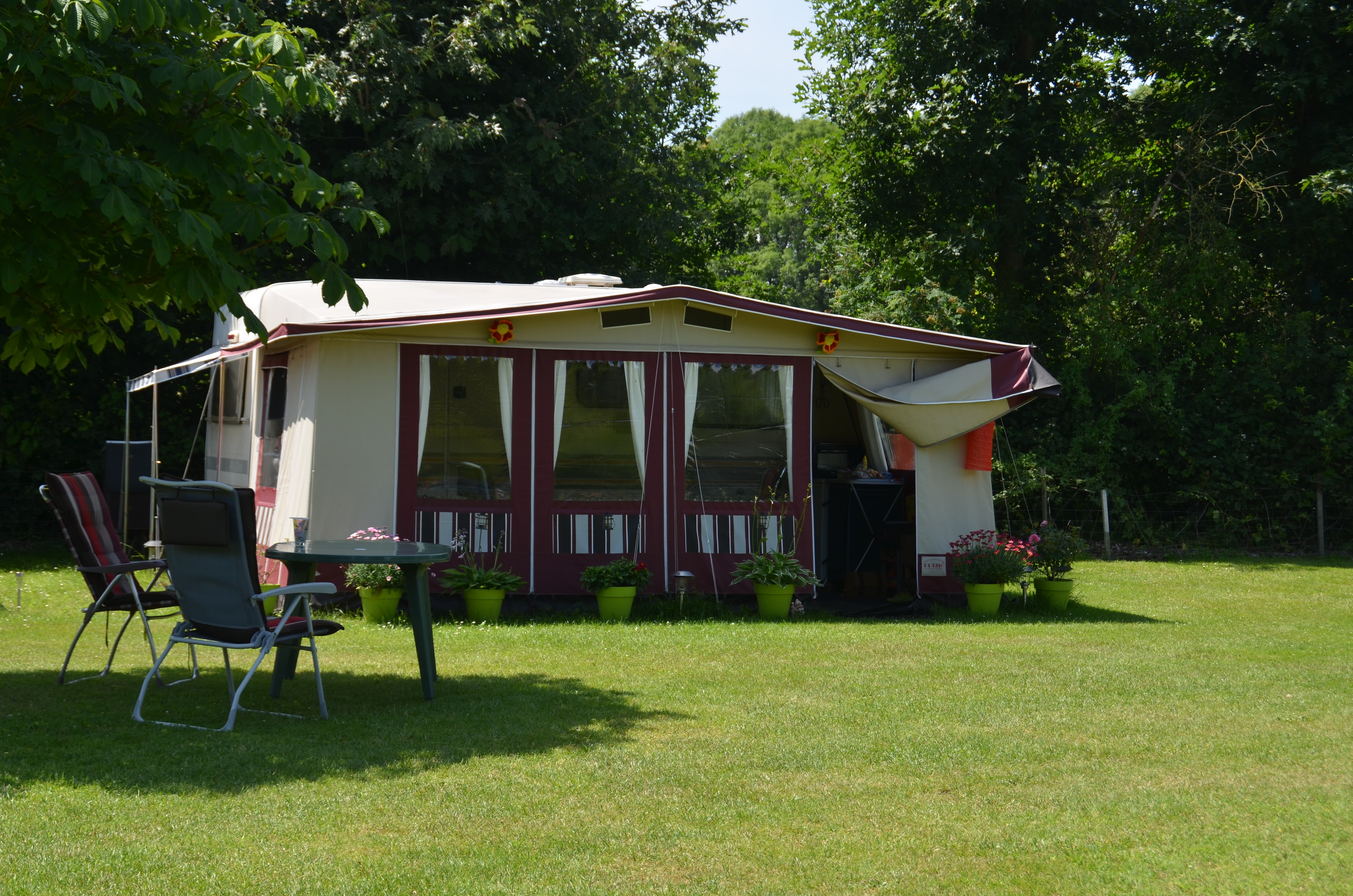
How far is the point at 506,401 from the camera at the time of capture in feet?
31.9

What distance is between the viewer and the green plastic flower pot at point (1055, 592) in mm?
10352

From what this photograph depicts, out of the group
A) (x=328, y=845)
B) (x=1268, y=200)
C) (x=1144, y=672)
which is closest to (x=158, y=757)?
(x=328, y=845)

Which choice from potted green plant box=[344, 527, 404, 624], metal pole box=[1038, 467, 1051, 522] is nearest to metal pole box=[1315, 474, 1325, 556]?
metal pole box=[1038, 467, 1051, 522]

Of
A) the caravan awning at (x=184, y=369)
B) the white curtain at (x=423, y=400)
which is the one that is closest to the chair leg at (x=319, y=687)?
the white curtain at (x=423, y=400)

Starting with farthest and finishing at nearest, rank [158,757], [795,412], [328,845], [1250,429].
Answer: [1250,429]
[795,412]
[158,757]
[328,845]

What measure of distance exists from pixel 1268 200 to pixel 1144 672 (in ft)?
41.0

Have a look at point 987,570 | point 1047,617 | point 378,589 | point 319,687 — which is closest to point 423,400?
point 378,589

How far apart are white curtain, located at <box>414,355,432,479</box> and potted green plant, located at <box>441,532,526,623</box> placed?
924mm

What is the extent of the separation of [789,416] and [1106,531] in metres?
6.74

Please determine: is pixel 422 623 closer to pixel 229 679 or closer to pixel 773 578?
pixel 229 679

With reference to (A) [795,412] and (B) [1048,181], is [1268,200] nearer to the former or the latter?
(B) [1048,181]

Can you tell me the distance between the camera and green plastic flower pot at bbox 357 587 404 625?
8898mm

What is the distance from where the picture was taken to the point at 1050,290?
18844 mm

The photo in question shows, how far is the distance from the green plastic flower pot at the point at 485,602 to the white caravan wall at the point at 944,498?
3692 millimetres
